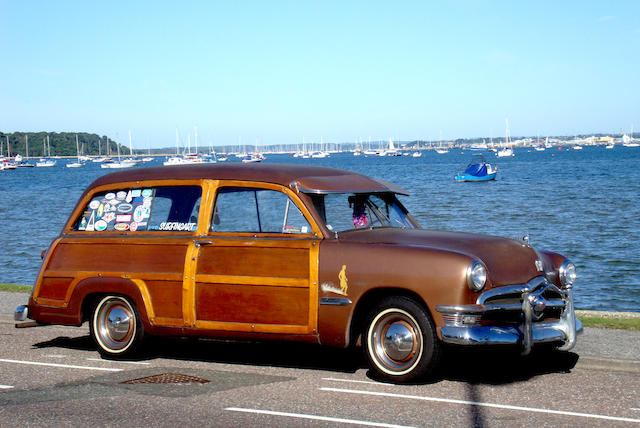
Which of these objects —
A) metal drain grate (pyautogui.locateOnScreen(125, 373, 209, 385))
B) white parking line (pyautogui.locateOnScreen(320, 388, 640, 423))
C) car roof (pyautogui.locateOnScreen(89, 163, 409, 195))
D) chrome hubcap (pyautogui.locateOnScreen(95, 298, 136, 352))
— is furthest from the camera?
chrome hubcap (pyautogui.locateOnScreen(95, 298, 136, 352))

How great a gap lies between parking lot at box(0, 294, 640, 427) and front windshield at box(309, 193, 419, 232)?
1.38 meters

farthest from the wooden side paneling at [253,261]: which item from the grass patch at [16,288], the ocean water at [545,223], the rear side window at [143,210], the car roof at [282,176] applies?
the grass patch at [16,288]

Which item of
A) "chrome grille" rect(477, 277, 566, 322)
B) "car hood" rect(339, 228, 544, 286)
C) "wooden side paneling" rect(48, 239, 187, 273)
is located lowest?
"chrome grille" rect(477, 277, 566, 322)

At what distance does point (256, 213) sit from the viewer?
849cm

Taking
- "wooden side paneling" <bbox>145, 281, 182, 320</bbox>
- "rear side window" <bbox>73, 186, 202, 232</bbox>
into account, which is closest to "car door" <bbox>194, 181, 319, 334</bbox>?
"wooden side paneling" <bbox>145, 281, 182, 320</bbox>

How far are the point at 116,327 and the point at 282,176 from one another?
93.5 inches

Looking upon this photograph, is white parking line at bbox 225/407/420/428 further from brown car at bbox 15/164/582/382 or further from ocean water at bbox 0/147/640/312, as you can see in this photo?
ocean water at bbox 0/147/640/312

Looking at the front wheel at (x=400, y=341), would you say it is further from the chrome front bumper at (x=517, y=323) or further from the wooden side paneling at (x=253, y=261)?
the wooden side paneling at (x=253, y=261)

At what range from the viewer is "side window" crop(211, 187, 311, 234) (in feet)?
27.2

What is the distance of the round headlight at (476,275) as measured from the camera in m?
7.30

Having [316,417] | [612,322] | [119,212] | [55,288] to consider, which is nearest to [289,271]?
[316,417]

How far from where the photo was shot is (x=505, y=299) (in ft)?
24.7

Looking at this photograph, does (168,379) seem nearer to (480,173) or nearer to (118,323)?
(118,323)

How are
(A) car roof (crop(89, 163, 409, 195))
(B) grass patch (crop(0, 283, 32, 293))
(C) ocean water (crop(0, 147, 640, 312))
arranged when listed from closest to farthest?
(A) car roof (crop(89, 163, 409, 195)) < (B) grass patch (crop(0, 283, 32, 293)) < (C) ocean water (crop(0, 147, 640, 312))
